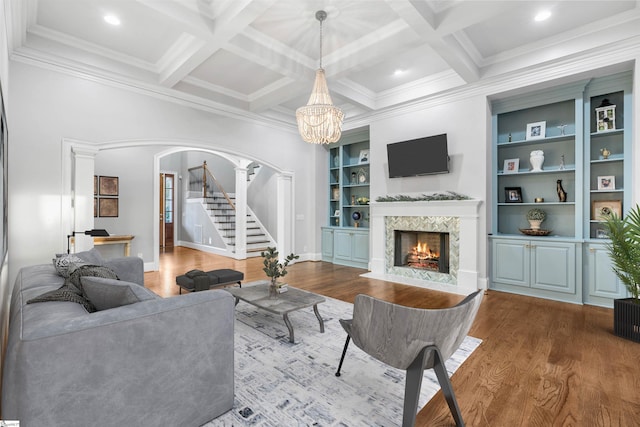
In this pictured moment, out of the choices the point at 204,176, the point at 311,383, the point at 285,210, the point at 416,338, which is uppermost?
the point at 204,176

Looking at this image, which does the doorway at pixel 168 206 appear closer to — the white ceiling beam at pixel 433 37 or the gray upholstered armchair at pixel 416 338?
the white ceiling beam at pixel 433 37

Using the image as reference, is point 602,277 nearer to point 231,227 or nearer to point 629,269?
point 629,269

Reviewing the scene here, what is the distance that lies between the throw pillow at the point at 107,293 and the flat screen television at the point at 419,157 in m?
4.70

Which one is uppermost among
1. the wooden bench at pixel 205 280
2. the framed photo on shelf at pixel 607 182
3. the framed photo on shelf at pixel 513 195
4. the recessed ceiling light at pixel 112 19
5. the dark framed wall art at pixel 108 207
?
the recessed ceiling light at pixel 112 19

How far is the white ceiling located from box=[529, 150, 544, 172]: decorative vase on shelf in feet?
4.12

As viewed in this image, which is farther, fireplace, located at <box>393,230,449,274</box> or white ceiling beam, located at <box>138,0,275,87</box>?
fireplace, located at <box>393,230,449,274</box>

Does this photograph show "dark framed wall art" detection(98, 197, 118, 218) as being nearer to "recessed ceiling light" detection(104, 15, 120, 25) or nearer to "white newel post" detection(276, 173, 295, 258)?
"white newel post" detection(276, 173, 295, 258)

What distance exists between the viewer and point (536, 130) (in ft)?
15.5

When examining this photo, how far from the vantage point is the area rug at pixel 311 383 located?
6.17 feet

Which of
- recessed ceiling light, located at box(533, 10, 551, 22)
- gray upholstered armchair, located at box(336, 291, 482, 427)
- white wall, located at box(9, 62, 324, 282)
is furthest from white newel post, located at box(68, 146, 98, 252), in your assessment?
recessed ceiling light, located at box(533, 10, 551, 22)

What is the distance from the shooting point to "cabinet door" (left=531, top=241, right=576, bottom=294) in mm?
4156

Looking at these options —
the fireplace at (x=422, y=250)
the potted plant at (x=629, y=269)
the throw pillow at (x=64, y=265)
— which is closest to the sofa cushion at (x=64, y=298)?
the throw pillow at (x=64, y=265)

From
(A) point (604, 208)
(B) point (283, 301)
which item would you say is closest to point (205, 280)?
(B) point (283, 301)

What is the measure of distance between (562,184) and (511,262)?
138cm
